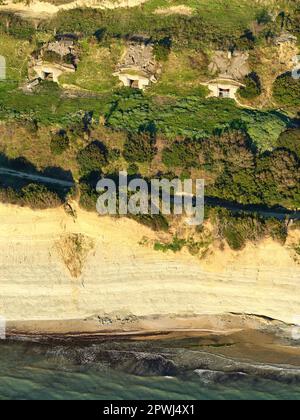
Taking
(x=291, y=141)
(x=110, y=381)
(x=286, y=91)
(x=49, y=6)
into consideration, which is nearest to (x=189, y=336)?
(x=110, y=381)

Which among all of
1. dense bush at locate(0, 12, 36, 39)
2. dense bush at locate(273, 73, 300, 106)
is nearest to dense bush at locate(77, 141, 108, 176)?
dense bush at locate(273, 73, 300, 106)

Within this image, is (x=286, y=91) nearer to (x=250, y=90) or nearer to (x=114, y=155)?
(x=250, y=90)

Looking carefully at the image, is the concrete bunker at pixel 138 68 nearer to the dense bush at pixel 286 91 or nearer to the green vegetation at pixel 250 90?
the green vegetation at pixel 250 90

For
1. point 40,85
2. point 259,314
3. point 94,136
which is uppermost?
point 40,85

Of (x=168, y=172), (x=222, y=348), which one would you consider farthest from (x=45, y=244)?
(x=222, y=348)

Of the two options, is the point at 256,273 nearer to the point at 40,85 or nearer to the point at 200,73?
the point at 200,73

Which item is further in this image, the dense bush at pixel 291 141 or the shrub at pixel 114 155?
the shrub at pixel 114 155

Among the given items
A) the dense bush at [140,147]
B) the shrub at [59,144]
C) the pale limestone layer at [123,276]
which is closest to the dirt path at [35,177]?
the shrub at [59,144]
